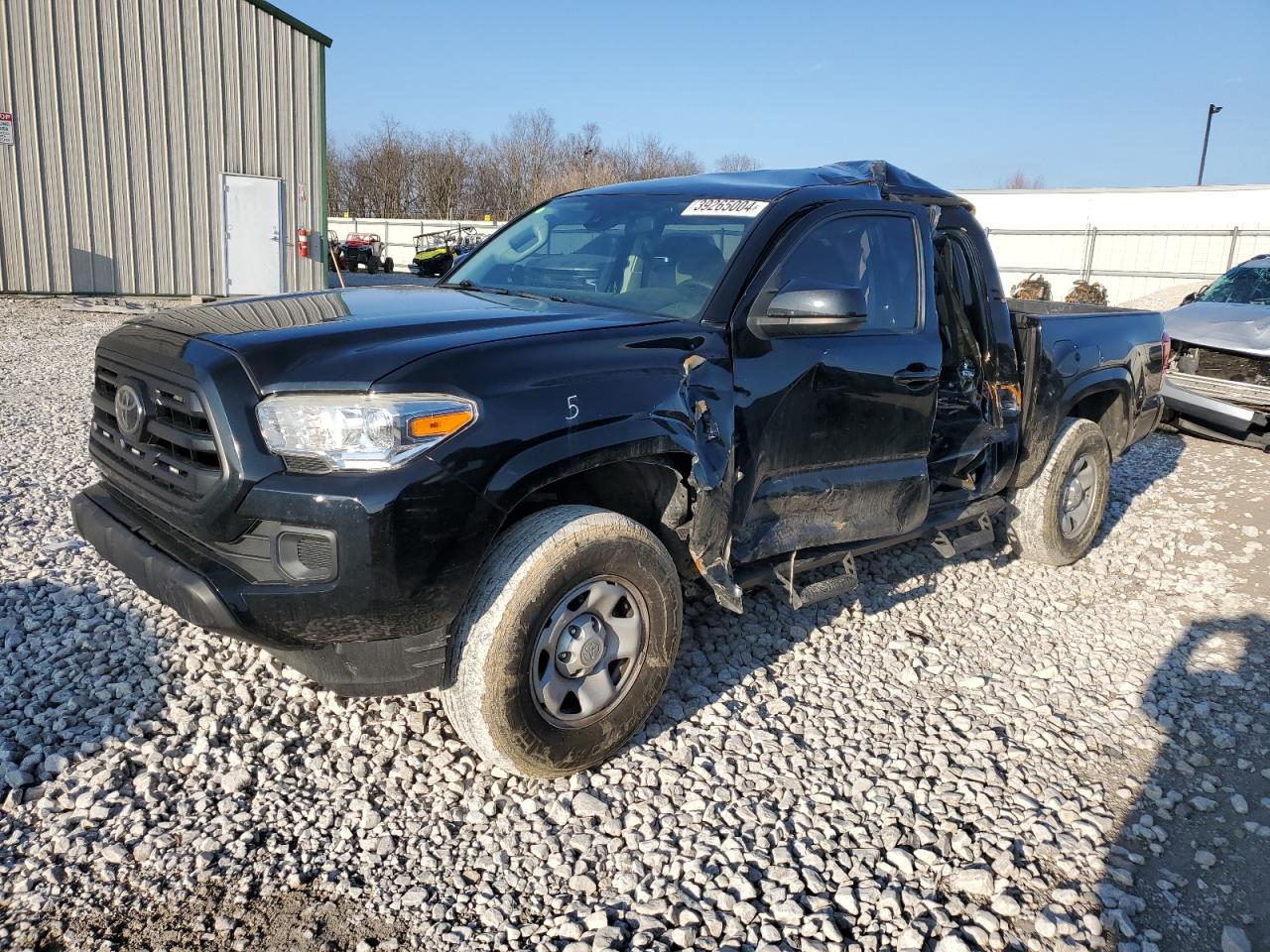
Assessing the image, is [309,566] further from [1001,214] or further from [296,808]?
[1001,214]

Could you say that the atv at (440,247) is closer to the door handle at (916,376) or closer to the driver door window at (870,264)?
the driver door window at (870,264)

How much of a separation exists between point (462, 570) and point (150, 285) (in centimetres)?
1590

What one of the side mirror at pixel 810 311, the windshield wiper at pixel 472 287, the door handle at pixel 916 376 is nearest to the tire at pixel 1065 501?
the door handle at pixel 916 376

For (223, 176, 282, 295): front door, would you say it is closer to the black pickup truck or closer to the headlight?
the black pickup truck

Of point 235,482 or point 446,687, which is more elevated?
point 235,482

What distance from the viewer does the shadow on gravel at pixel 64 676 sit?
3.04m

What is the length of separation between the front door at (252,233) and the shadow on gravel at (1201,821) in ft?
53.3

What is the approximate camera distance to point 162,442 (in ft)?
9.59

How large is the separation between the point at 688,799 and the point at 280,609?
146 cm

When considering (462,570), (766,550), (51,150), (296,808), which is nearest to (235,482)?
(462,570)

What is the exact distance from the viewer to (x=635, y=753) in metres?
3.34

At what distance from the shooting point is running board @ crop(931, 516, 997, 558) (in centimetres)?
481

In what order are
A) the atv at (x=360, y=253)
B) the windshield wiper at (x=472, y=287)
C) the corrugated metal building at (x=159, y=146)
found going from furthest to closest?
the atv at (x=360, y=253) < the corrugated metal building at (x=159, y=146) < the windshield wiper at (x=472, y=287)

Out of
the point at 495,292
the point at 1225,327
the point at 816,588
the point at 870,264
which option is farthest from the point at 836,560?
the point at 1225,327
